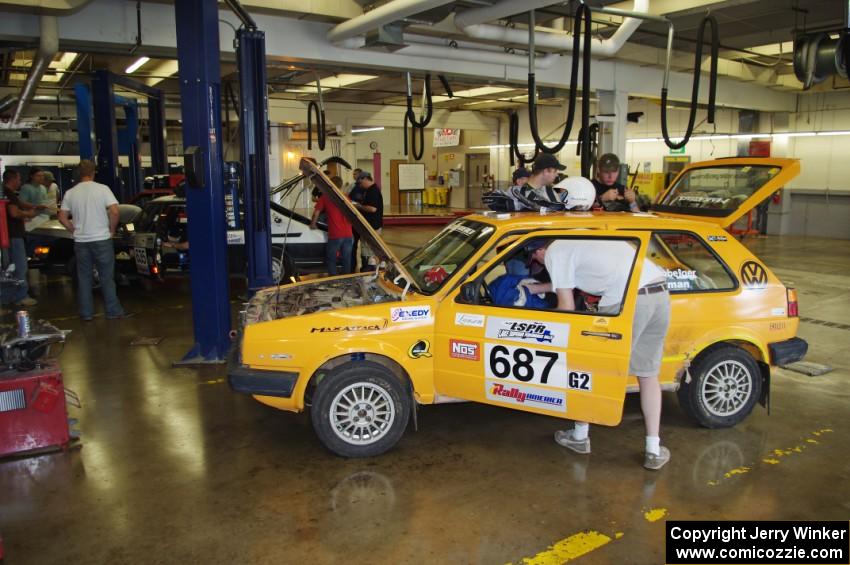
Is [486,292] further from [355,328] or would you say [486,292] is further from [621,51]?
[621,51]

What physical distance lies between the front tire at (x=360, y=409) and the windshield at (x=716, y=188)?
3.23m

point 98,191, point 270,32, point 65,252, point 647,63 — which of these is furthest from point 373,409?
point 647,63

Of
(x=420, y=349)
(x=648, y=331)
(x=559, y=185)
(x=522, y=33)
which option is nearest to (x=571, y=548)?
(x=648, y=331)

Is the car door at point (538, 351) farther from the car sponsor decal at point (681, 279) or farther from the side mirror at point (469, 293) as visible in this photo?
the car sponsor decal at point (681, 279)

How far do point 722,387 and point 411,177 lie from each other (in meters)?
24.7

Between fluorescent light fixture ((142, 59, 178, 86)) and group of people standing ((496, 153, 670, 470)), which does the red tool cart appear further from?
fluorescent light fixture ((142, 59, 178, 86))

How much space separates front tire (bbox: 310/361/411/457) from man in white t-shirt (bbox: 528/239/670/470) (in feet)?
3.97

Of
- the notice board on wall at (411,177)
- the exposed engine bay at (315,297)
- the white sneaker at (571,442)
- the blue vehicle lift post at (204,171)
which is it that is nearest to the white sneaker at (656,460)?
the white sneaker at (571,442)

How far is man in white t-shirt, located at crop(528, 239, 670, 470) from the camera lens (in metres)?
3.89

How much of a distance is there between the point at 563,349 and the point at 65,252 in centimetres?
867

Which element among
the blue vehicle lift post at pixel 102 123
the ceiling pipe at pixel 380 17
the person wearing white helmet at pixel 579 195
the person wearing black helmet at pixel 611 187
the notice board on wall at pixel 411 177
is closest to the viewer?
the person wearing white helmet at pixel 579 195

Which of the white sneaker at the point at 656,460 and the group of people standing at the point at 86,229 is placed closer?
the white sneaker at the point at 656,460

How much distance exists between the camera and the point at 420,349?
13.8ft

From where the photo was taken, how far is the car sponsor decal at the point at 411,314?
414 cm
